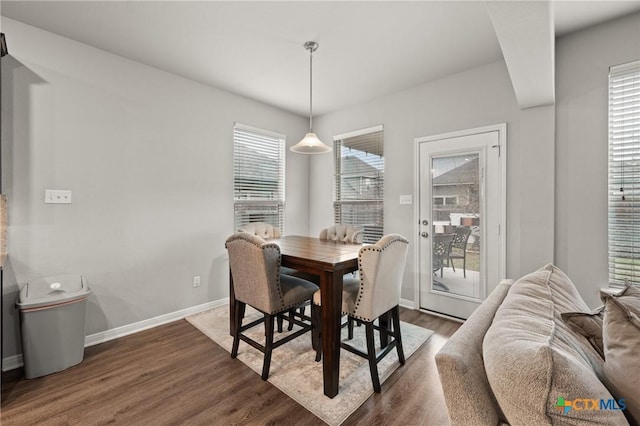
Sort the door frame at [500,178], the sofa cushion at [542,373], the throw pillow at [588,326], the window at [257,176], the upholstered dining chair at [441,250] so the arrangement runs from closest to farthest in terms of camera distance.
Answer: the sofa cushion at [542,373] < the throw pillow at [588,326] < the door frame at [500,178] < the upholstered dining chair at [441,250] < the window at [257,176]

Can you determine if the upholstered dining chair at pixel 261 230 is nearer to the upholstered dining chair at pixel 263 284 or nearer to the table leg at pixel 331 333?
the upholstered dining chair at pixel 263 284

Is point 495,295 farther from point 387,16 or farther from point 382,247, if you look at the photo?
point 387,16

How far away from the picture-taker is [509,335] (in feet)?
2.72

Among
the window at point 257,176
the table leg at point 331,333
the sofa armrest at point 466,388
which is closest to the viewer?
the sofa armrest at point 466,388

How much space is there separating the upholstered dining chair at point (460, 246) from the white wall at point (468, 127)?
→ 15.9 inches

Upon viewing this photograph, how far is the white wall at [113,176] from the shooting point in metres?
2.30

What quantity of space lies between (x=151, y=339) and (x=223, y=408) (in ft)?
4.44

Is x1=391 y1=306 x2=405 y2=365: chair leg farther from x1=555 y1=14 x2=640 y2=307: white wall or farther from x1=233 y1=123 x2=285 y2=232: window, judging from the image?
x1=233 y1=123 x2=285 y2=232: window

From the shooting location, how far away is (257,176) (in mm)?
4004

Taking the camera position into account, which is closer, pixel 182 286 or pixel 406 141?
pixel 182 286

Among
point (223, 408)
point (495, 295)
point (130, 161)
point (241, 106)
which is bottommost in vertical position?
point (223, 408)

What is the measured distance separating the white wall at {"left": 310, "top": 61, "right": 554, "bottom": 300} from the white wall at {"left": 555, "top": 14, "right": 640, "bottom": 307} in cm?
15

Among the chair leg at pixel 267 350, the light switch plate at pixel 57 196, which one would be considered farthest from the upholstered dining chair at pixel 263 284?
the light switch plate at pixel 57 196

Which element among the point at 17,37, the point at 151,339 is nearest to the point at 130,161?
the point at 17,37
